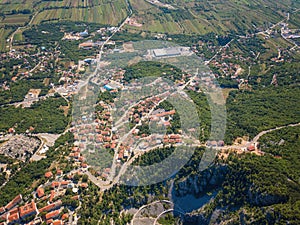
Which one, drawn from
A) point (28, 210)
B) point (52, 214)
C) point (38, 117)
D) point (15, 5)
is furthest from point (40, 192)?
point (15, 5)

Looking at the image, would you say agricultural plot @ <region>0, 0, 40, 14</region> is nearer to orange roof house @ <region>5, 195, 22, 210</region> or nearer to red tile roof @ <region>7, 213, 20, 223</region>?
orange roof house @ <region>5, 195, 22, 210</region>

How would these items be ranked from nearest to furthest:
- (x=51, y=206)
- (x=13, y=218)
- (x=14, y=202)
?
(x=13, y=218)
(x=51, y=206)
(x=14, y=202)

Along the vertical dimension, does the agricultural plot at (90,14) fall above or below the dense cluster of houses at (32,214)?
above

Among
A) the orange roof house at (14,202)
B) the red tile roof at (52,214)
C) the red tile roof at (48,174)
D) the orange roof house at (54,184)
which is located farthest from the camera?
the red tile roof at (48,174)

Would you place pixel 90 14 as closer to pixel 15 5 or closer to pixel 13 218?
pixel 15 5

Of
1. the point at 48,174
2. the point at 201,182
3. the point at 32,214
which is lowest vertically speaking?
the point at 32,214

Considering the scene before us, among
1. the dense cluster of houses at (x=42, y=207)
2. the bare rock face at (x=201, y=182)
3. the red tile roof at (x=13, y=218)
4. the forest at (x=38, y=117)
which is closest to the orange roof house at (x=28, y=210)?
the dense cluster of houses at (x=42, y=207)

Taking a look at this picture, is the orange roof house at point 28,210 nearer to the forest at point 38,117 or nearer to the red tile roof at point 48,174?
the red tile roof at point 48,174

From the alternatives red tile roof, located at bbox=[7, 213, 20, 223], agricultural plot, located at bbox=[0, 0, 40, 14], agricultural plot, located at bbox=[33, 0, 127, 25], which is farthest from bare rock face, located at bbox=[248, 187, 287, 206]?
agricultural plot, located at bbox=[0, 0, 40, 14]

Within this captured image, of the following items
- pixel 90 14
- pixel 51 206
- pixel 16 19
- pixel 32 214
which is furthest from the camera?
pixel 90 14

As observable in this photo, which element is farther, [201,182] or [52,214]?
[201,182]
